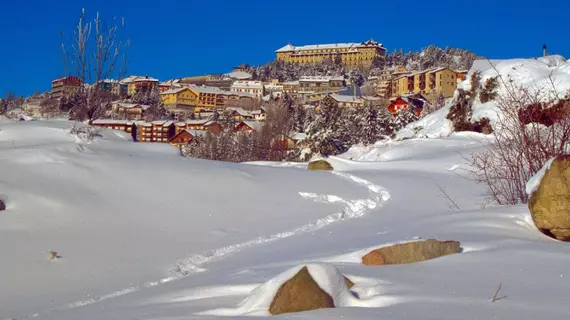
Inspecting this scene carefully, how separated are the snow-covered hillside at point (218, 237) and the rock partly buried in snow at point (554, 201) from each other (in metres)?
0.19

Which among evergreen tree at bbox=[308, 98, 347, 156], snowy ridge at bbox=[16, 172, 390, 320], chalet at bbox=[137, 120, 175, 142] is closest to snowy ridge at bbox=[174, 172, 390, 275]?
snowy ridge at bbox=[16, 172, 390, 320]

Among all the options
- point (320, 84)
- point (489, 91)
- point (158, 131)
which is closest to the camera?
point (489, 91)

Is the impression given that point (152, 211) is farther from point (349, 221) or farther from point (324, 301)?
point (324, 301)

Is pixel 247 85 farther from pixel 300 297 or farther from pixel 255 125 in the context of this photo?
pixel 300 297

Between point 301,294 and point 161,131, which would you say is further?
point 161,131

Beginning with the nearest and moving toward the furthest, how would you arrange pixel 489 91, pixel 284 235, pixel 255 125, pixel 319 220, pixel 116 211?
pixel 116 211
pixel 284 235
pixel 319 220
pixel 489 91
pixel 255 125

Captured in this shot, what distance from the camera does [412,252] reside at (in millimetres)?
5711

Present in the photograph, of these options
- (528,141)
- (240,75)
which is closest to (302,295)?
(528,141)

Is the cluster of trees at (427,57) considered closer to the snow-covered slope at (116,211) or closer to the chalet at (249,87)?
the chalet at (249,87)

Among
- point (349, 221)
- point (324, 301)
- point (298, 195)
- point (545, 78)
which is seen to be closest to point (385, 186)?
point (298, 195)

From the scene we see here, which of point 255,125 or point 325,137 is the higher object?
point 255,125

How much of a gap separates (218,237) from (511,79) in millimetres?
13829

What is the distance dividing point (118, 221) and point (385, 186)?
7.94m

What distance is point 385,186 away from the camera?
14484 millimetres
